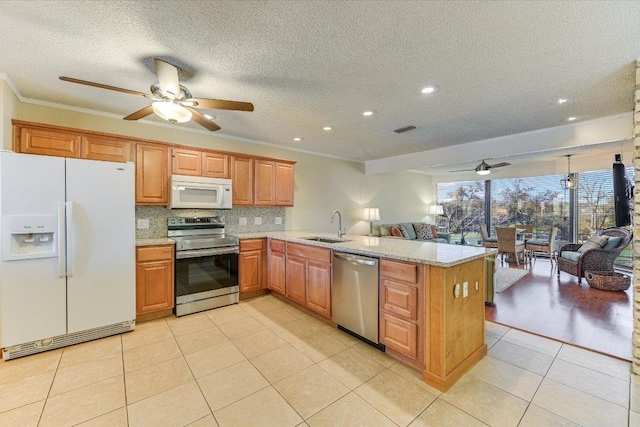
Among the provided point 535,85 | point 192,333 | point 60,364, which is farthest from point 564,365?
point 60,364

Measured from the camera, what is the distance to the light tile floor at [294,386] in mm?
1696

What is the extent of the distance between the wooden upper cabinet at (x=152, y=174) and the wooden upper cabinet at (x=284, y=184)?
161 centimetres

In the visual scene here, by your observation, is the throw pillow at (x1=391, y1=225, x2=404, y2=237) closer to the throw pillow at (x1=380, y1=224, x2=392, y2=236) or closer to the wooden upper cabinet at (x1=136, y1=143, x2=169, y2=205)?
the throw pillow at (x1=380, y1=224, x2=392, y2=236)

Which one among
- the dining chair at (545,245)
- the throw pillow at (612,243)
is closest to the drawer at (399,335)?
the throw pillow at (612,243)

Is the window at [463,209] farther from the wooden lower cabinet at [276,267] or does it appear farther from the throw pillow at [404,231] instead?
the wooden lower cabinet at [276,267]

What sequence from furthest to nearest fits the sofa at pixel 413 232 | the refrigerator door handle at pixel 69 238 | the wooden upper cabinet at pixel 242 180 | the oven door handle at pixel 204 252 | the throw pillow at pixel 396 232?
the sofa at pixel 413 232
the throw pillow at pixel 396 232
the wooden upper cabinet at pixel 242 180
the oven door handle at pixel 204 252
the refrigerator door handle at pixel 69 238

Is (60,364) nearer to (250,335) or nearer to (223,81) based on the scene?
(250,335)

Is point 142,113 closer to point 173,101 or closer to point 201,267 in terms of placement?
point 173,101

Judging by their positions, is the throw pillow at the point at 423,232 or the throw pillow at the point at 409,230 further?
the throw pillow at the point at 423,232

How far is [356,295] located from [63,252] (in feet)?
9.04

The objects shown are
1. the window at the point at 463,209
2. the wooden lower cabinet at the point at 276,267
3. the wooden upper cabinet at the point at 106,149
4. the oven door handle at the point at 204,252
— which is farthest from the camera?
the window at the point at 463,209

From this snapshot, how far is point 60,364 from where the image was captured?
227 centimetres

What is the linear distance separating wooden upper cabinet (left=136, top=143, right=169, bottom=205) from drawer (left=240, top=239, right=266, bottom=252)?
111 centimetres

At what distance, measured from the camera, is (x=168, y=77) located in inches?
82.5
